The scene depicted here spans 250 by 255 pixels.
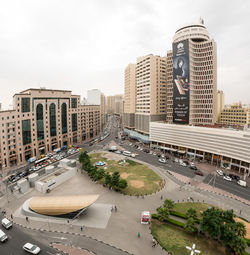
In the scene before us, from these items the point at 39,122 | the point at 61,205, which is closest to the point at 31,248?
the point at 61,205

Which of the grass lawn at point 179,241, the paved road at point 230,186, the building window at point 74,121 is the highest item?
the building window at point 74,121

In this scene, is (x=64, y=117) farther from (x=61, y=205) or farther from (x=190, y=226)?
(x=190, y=226)

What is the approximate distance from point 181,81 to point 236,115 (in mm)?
74473

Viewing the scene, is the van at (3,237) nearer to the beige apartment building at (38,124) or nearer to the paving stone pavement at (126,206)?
the paving stone pavement at (126,206)

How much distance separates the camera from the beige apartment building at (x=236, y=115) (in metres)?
112

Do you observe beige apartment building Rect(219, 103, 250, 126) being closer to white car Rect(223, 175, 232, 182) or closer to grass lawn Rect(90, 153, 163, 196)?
white car Rect(223, 175, 232, 182)

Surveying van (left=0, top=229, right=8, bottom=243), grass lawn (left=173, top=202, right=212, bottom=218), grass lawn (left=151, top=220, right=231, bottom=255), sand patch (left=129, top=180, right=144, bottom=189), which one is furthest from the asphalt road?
grass lawn (left=173, top=202, right=212, bottom=218)

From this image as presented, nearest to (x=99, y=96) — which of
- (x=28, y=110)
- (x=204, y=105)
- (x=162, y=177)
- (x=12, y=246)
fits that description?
(x=28, y=110)

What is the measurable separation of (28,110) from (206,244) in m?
85.2

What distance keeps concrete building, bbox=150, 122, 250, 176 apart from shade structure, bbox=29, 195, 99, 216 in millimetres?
55482

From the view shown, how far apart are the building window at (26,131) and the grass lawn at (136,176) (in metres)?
33.9

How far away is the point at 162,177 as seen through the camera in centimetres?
5694

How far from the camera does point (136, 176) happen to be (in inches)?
2270

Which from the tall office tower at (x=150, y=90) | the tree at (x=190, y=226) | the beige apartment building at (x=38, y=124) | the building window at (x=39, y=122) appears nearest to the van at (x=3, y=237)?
the tree at (x=190, y=226)
